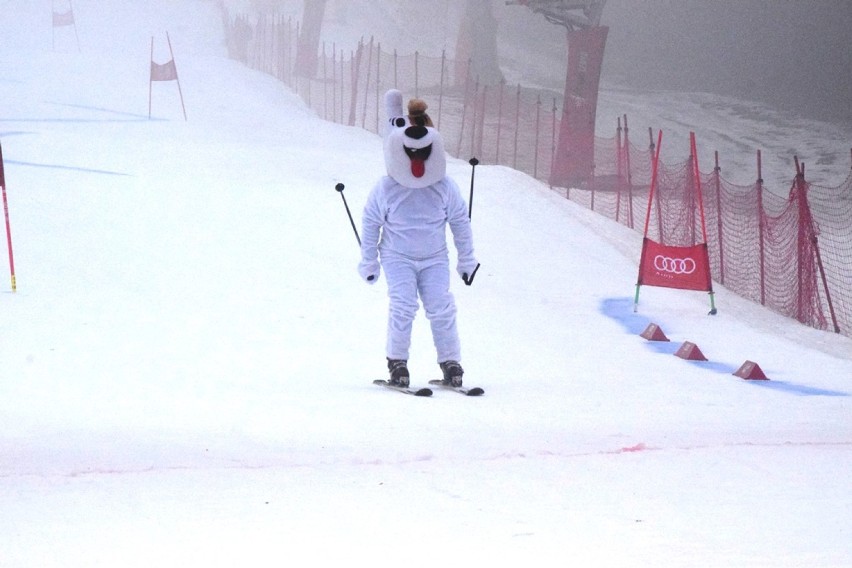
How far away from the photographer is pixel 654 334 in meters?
8.80

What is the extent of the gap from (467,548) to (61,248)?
7242mm

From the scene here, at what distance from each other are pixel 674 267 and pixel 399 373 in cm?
435

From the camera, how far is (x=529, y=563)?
11.0 feet

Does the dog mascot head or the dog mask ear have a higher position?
the dog mask ear

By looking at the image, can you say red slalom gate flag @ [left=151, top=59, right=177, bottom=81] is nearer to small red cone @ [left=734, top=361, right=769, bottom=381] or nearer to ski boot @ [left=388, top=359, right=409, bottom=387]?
small red cone @ [left=734, top=361, right=769, bottom=381]

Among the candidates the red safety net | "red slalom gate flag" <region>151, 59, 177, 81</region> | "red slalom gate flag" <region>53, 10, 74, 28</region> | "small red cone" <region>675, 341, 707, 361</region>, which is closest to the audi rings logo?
the red safety net

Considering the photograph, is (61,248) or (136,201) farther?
(136,201)

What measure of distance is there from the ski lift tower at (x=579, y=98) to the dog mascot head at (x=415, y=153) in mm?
12944

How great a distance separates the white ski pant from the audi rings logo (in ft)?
13.2

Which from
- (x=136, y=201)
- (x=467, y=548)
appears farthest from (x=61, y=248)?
(x=467, y=548)

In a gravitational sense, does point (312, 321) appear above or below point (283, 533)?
below

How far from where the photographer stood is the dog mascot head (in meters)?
6.07

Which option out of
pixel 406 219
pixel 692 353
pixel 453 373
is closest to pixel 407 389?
pixel 453 373

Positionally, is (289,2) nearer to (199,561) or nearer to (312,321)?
(312,321)
